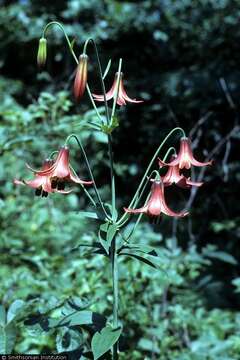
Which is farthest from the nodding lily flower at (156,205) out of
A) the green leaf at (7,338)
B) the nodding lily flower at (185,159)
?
the green leaf at (7,338)

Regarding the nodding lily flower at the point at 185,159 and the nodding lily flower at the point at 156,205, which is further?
the nodding lily flower at the point at 185,159

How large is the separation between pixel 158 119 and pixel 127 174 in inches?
26.2

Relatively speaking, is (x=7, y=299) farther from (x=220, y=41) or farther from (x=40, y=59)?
(x=220, y=41)

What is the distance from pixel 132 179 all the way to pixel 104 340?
13.4 feet

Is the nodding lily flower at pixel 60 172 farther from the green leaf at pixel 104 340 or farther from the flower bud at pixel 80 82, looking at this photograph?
the green leaf at pixel 104 340

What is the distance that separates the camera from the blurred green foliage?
234cm

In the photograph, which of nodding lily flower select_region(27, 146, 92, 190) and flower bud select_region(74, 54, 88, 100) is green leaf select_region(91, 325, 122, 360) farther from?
flower bud select_region(74, 54, 88, 100)

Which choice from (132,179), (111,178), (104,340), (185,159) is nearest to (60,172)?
(111,178)

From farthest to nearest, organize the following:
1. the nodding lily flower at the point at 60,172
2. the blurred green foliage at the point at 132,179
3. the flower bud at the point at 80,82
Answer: the blurred green foliage at the point at 132,179, the nodding lily flower at the point at 60,172, the flower bud at the point at 80,82

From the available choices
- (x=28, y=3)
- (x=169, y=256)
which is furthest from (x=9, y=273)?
(x=28, y=3)

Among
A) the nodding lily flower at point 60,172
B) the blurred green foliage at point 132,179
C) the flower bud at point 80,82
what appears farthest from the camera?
the blurred green foliage at point 132,179

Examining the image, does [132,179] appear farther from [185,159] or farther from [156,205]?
[156,205]

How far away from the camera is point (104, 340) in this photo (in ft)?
4.89

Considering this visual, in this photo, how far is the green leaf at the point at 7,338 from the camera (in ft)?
5.12
